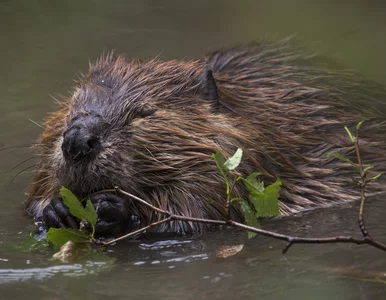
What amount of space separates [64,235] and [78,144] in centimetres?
41

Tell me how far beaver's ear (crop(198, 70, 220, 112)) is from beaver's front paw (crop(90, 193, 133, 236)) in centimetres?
75

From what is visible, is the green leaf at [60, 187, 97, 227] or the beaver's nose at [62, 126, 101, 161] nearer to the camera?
the green leaf at [60, 187, 97, 227]

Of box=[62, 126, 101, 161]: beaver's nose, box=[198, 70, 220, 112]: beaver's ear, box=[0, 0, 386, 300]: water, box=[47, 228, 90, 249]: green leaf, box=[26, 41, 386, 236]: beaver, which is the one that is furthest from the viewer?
box=[198, 70, 220, 112]: beaver's ear

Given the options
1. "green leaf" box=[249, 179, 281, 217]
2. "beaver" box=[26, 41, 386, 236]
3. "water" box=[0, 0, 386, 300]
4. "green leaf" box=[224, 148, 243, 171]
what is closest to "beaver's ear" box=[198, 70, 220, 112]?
"beaver" box=[26, 41, 386, 236]

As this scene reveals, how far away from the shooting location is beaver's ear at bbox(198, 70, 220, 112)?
4504 mm

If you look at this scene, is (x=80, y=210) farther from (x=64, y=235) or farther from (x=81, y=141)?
(x=81, y=141)

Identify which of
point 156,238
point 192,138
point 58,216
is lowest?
point 156,238

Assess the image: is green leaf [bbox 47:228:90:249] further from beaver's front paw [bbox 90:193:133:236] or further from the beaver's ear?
the beaver's ear

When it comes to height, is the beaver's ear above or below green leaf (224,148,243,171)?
above

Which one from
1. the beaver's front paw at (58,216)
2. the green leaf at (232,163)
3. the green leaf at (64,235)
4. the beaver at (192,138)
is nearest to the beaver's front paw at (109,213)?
the beaver at (192,138)

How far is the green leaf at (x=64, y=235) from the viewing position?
12.4ft

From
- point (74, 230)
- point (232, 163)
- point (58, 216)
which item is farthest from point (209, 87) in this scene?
point (232, 163)

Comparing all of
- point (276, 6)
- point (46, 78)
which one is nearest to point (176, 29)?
point (276, 6)

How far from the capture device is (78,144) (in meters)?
3.98
